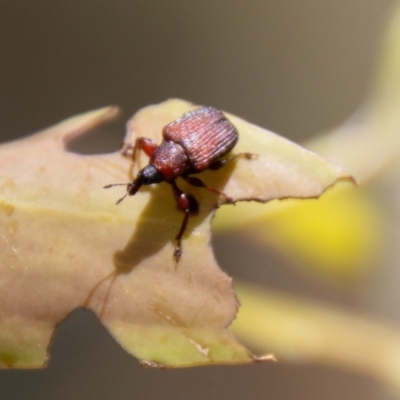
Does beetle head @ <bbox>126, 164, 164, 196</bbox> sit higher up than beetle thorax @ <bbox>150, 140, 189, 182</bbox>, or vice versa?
beetle thorax @ <bbox>150, 140, 189, 182</bbox>

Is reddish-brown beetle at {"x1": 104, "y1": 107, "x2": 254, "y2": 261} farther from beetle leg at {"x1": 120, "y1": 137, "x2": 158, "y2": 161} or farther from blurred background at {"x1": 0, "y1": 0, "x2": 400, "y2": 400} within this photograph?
blurred background at {"x1": 0, "y1": 0, "x2": 400, "y2": 400}

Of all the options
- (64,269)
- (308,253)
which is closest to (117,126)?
(308,253)

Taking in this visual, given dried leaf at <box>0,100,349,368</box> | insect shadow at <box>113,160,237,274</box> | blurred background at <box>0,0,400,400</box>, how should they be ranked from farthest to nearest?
1. blurred background at <box>0,0,400,400</box>
2. insect shadow at <box>113,160,237,274</box>
3. dried leaf at <box>0,100,349,368</box>

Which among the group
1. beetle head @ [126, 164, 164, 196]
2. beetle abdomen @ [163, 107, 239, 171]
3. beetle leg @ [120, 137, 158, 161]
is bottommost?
beetle head @ [126, 164, 164, 196]

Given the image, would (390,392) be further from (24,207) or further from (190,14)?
(190,14)

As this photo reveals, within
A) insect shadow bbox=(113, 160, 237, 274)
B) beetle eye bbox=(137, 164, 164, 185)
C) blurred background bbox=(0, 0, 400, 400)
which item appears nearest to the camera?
insect shadow bbox=(113, 160, 237, 274)

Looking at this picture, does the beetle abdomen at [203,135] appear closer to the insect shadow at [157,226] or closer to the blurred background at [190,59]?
the insect shadow at [157,226]

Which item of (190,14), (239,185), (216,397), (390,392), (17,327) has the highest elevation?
(190,14)

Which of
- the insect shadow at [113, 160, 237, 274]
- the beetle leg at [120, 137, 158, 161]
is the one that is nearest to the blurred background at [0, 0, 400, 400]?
the beetle leg at [120, 137, 158, 161]
